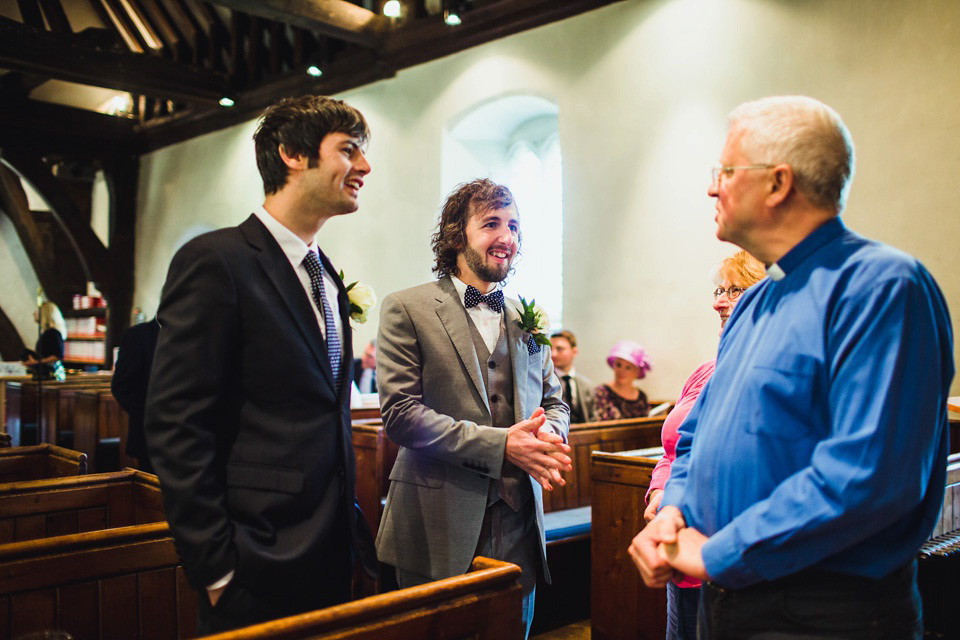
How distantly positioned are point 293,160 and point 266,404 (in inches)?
19.6

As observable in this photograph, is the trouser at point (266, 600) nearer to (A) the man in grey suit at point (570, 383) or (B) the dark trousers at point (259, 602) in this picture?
(B) the dark trousers at point (259, 602)

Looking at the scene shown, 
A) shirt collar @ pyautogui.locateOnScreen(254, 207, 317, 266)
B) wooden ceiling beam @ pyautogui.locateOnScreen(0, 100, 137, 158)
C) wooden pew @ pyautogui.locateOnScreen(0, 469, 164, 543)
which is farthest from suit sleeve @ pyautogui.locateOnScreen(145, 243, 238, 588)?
wooden ceiling beam @ pyautogui.locateOnScreen(0, 100, 137, 158)

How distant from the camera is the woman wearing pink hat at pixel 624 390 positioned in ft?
17.5

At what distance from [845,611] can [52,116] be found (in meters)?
12.7

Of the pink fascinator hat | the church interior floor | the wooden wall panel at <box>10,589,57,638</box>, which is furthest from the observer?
the pink fascinator hat

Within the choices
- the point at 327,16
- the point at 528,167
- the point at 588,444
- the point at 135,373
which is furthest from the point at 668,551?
the point at 327,16

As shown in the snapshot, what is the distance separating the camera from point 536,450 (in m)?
1.81

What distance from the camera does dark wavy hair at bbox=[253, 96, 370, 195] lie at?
151 centimetres

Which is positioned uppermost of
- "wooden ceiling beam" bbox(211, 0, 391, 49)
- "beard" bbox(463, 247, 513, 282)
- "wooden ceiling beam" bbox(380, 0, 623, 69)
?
"wooden ceiling beam" bbox(211, 0, 391, 49)

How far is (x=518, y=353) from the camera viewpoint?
2031mm

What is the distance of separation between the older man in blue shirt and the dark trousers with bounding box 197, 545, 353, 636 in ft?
1.91

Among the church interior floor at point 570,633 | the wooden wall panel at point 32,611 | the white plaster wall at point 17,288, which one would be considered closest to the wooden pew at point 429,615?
the wooden wall panel at point 32,611

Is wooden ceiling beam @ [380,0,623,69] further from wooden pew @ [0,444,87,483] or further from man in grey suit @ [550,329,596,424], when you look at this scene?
wooden pew @ [0,444,87,483]

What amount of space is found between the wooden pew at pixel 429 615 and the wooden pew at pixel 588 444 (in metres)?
2.57
